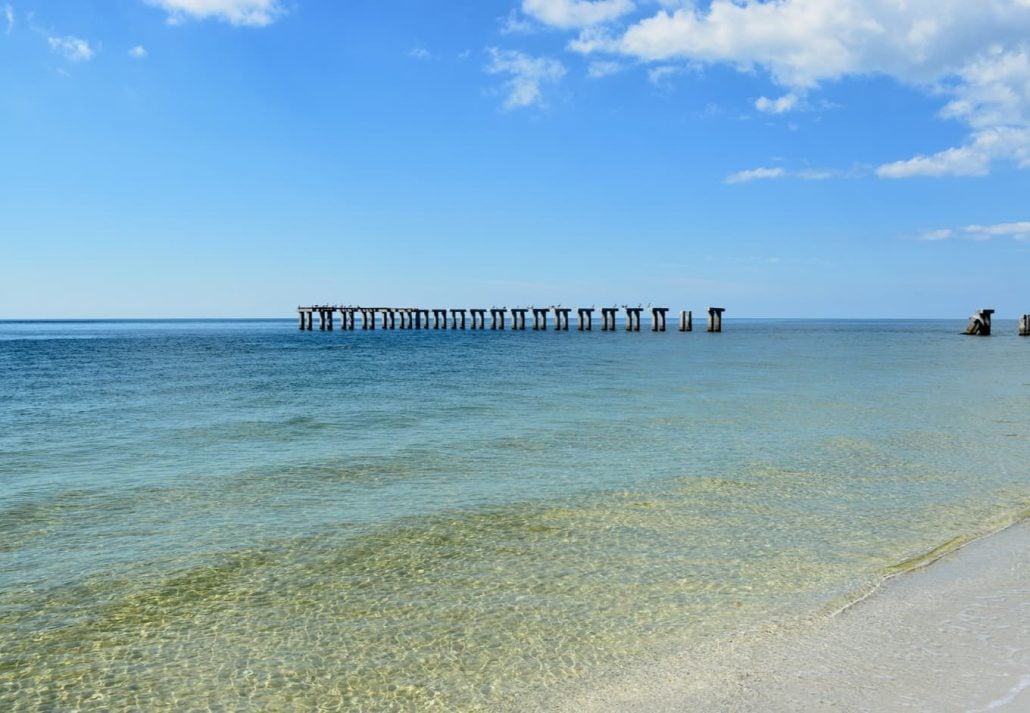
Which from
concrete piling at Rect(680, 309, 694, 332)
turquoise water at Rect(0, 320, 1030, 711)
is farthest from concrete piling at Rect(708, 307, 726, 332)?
turquoise water at Rect(0, 320, 1030, 711)

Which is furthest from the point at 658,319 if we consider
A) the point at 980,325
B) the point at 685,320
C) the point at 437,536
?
the point at 437,536

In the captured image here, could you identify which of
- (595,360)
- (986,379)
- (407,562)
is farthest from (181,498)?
(595,360)

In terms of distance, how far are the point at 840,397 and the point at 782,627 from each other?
20833 millimetres

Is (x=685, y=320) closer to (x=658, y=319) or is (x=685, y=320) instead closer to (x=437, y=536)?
(x=658, y=319)

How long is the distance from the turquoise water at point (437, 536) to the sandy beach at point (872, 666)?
377 mm

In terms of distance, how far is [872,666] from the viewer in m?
5.21

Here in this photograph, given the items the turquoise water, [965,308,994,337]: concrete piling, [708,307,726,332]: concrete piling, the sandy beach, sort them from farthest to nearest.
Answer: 1. [708,307,726,332]: concrete piling
2. [965,308,994,337]: concrete piling
3. the turquoise water
4. the sandy beach

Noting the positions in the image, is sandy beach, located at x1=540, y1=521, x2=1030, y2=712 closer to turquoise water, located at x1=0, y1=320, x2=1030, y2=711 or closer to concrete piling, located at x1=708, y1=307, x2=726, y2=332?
turquoise water, located at x1=0, y1=320, x2=1030, y2=711

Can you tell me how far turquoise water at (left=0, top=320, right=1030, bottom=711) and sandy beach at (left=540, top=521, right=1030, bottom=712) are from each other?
38 cm

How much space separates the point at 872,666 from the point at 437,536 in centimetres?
518

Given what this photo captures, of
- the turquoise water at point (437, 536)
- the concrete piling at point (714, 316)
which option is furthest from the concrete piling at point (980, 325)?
the turquoise water at point (437, 536)

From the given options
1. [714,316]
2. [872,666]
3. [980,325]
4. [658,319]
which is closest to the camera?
[872,666]

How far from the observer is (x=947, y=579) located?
7020 mm

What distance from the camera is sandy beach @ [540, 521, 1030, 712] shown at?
15.5ft
